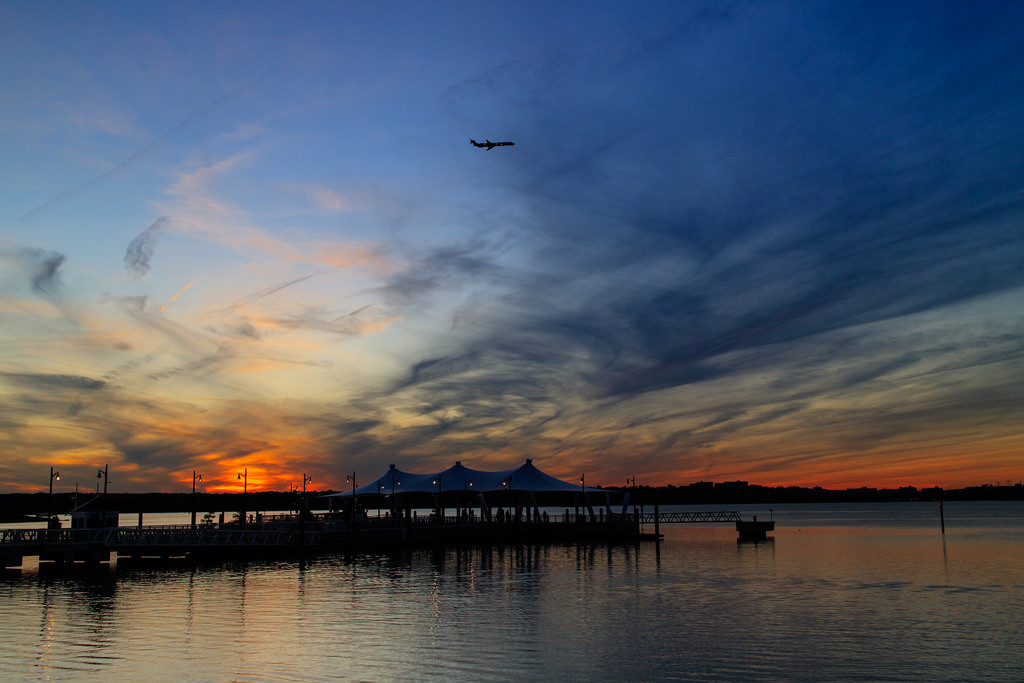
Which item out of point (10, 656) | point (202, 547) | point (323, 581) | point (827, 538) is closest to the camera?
point (10, 656)

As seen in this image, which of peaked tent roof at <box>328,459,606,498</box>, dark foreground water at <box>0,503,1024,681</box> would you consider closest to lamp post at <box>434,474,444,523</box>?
peaked tent roof at <box>328,459,606,498</box>

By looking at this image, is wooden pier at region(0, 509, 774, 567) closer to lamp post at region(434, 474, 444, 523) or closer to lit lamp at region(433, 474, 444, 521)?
lamp post at region(434, 474, 444, 523)

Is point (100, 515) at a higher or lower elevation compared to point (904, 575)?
higher

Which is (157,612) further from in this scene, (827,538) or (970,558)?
(827,538)

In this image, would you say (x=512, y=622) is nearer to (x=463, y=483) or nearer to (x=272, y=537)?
(x=272, y=537)

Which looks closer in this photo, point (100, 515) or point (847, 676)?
point (847, 676)

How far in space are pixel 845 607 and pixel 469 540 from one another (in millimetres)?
48473

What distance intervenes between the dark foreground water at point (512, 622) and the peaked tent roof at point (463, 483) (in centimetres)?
2094

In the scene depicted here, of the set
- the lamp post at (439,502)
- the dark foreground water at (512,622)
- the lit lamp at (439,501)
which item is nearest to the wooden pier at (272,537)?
the lamp post at (439,502)

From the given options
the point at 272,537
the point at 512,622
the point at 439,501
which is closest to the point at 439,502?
the point at 439,501

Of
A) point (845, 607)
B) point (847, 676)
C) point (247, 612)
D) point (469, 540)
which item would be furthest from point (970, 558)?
point (247, 612)

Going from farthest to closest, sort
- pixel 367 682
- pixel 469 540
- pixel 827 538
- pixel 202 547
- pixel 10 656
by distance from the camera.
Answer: pixel 827 538 < pixel 469 540 < pixel 202 547 < pixel 10 656 < pixel 367 682

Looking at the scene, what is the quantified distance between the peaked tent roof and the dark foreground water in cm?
2094

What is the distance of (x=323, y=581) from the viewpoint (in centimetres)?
4600
